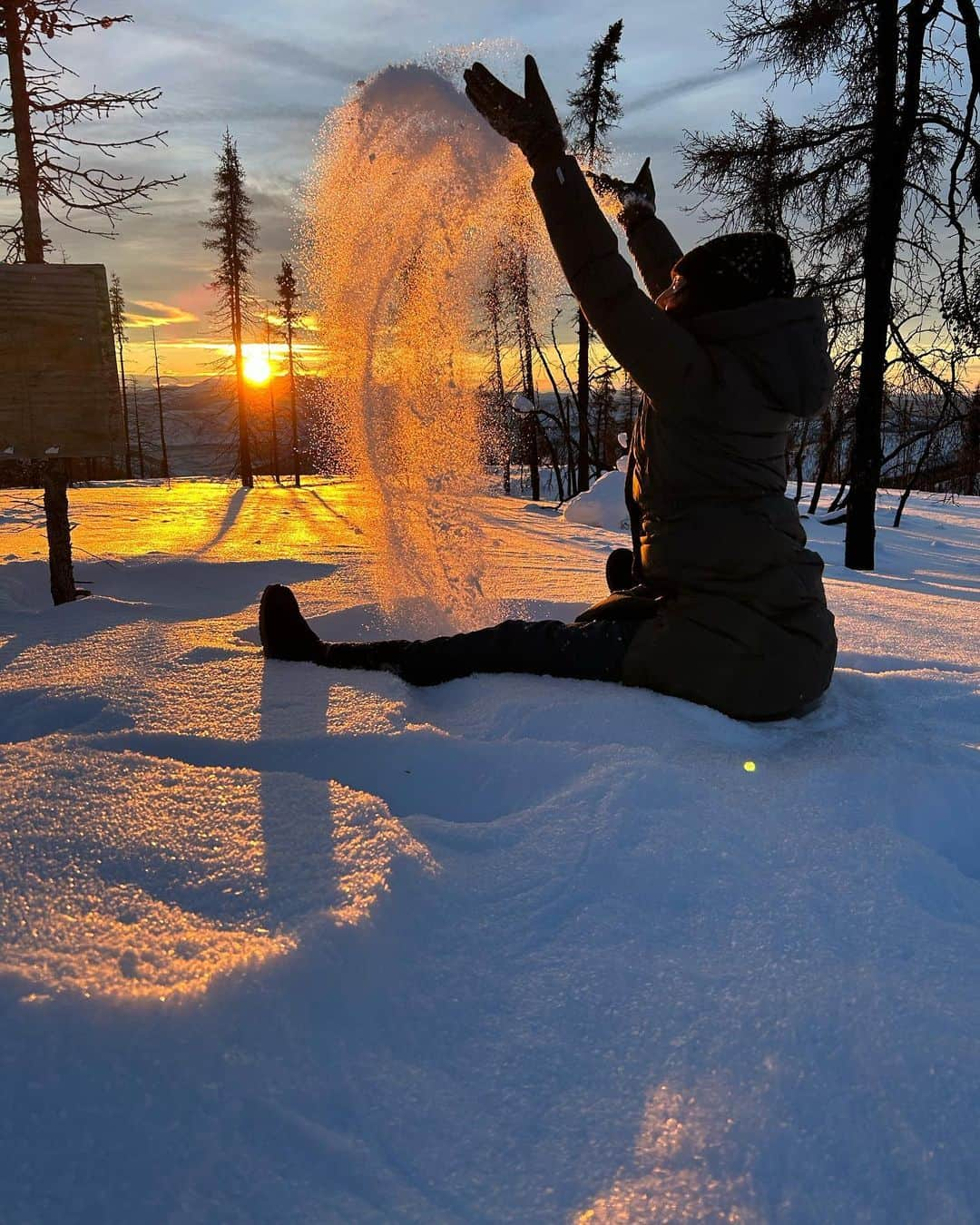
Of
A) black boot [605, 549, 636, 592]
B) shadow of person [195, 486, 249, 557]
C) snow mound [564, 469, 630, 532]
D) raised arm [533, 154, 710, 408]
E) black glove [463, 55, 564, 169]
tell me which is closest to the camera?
raised arm [533, 154, 710, 408]

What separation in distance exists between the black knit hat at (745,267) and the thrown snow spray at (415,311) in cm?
181

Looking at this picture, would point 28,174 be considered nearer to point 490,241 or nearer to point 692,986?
point 490,241

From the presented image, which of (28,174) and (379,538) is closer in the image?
(379,538)

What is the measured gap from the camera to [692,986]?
1.12m

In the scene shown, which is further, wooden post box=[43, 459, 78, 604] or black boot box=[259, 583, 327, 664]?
wooden post box=[43, 459, 78, 604]

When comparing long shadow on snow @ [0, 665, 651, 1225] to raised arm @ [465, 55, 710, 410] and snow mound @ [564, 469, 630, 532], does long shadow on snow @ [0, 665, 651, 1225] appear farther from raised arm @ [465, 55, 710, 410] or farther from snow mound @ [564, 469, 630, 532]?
snow mound @ [564, 469, 630, 532]

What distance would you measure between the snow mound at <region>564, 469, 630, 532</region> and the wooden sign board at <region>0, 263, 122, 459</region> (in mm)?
8396

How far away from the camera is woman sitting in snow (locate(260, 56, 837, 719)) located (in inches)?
83.4

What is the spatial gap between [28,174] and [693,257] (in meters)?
5.20

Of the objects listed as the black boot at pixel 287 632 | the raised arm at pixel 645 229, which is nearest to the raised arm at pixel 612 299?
the raised arm at pixel 645 229

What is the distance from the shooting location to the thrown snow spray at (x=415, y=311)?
360 centimetres

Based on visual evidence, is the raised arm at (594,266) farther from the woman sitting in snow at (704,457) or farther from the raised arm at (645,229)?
the raised arm at (645,229)

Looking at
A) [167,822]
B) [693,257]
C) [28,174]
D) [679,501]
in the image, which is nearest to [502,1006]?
[167,822]

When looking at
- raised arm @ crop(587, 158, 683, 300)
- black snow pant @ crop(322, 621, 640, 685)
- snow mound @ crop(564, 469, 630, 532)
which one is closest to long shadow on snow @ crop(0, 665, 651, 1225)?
black snow pant @ crop(322, 621, 640, 685)
